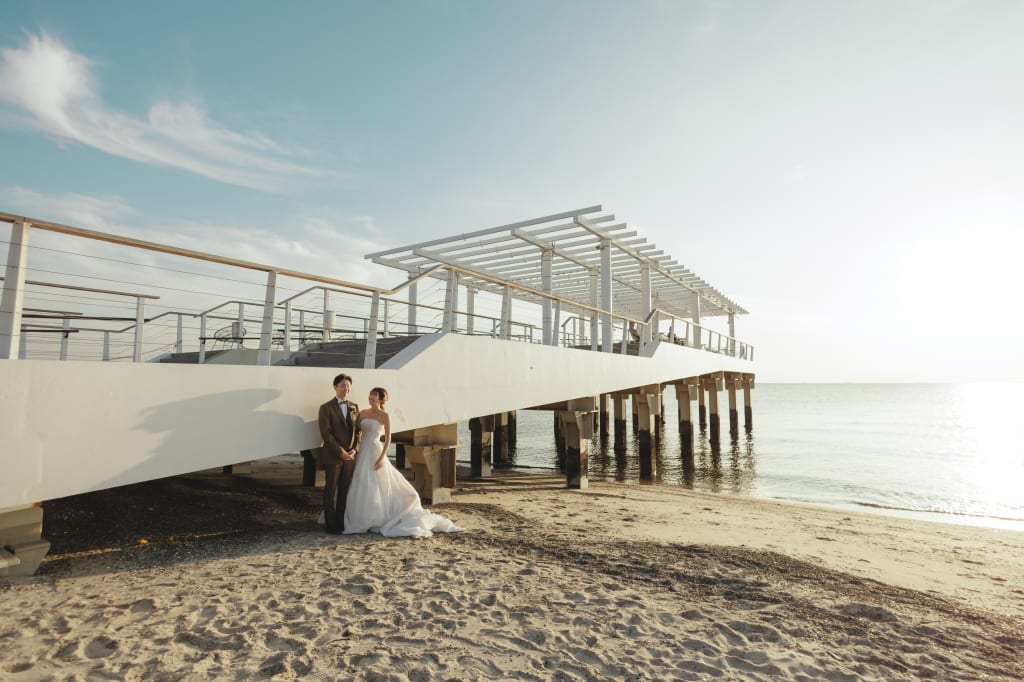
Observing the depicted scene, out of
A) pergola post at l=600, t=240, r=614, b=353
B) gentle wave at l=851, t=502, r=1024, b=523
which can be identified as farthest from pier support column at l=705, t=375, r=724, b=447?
pergola post at l=600, t=240, r=614, b=353

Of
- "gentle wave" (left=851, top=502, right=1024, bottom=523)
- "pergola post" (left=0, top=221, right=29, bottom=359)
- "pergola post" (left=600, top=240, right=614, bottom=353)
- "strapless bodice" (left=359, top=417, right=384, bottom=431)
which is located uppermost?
"pergola post" (left=600, top=240, right=614, bottom=353)

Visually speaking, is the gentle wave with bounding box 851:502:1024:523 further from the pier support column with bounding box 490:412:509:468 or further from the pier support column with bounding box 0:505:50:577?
the pier support column with bounding box 0:505:50:577

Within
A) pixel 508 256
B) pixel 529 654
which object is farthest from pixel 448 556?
pixel 508 256

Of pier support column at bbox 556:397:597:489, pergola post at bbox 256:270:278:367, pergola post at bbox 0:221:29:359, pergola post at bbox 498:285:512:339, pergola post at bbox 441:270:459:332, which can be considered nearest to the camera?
pergola post at bbox 0:221:29:359

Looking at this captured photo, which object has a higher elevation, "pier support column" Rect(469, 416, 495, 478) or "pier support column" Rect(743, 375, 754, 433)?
"pier support column" Rect(743, 375, 754, 433)

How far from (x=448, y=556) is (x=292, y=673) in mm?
2098

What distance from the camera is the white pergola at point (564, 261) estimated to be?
1255cm

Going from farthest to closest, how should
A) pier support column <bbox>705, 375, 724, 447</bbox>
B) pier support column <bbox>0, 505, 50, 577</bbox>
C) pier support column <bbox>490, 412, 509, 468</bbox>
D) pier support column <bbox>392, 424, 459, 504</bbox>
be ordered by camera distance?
pier support column <bbox>705, 375, 724, 447</bbox> → pier support column <bbox>490, 412, 509, 468</bbox> → pier support column <bbox>392, 424, 459, 504</bbox> → pier support column <bbox>0, 505, 50, 577</bbox>

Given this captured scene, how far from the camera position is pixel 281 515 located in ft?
21.0

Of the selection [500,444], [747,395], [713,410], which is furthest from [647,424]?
[747,395]

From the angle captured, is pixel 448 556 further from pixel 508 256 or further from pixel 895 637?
pixel 508 256

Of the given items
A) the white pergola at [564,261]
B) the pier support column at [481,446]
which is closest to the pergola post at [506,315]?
the white pergola at [564,261]

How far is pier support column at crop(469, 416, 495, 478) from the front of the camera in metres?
13.9

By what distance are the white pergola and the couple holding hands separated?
3406mm
